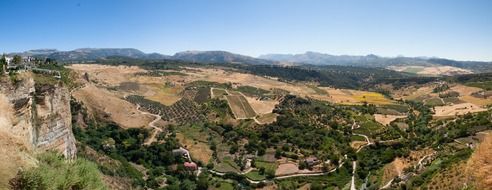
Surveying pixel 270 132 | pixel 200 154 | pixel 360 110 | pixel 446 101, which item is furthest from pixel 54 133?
pixel 446 101

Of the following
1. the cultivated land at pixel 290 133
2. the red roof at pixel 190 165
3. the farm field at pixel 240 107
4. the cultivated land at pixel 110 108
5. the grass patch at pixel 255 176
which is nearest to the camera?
the grass patch at pixel 255 176

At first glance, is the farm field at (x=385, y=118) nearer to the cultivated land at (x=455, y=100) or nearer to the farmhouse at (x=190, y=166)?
the cultivated land at (x=455, y=100)

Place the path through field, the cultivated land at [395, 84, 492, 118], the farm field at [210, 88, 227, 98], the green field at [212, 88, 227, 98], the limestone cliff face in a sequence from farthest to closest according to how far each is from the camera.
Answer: the green field at [212, 88, 227, 98] < the farm field at [210, 88, 227, 98] < the cultivated land at [395, 84, 492, 118] < the path through field < the limestone cliff face

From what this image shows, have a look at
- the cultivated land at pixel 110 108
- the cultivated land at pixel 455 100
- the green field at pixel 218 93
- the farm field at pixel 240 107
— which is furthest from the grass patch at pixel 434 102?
the cultivated land at pixel 110 108

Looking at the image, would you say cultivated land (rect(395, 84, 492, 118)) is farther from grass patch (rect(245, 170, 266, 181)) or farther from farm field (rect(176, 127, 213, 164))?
farm field (rect(176, 127, 213, 164))

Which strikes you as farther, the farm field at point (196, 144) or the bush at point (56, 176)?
the farm field at point (196, 144)

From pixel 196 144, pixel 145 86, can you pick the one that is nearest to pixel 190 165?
pixel 196 144

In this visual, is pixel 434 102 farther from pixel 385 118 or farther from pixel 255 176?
pixel 255 176

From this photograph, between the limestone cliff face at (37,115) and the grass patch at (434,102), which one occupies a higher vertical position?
the limestone cliff face at (37,115)

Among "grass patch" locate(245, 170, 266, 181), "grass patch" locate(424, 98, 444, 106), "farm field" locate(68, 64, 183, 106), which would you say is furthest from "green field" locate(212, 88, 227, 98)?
"grass patch" locate(424, 98, 444, 106)

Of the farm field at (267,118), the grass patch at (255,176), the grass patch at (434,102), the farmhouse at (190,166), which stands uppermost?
the farm field at (267,118)
